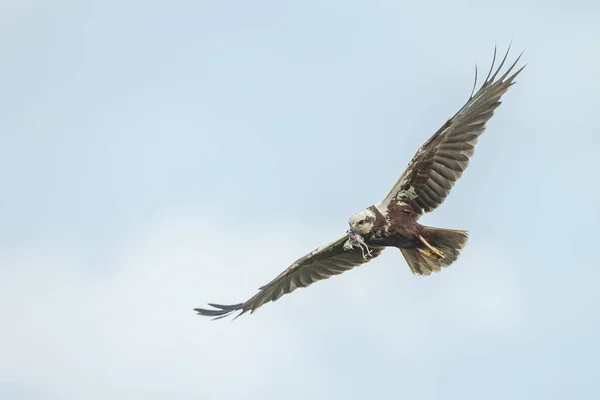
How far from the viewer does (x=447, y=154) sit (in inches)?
768

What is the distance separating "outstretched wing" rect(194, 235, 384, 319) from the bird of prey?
0.27m

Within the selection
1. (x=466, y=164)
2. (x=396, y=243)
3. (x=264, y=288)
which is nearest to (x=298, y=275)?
(x=264, y=288)

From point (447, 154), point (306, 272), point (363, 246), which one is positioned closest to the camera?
point (447, 154)

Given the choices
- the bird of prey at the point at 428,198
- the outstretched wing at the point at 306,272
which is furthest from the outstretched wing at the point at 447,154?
the outstretched wing at the point at 306,272

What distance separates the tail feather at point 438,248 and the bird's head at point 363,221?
2.84ft

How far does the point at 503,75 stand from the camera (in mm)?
19266

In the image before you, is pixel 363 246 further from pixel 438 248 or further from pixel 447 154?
pixel 447 154

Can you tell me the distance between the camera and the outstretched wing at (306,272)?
21266 millimetres

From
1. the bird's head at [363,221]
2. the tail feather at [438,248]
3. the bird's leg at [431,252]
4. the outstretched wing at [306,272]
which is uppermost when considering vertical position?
the outstretched wing at [306,272]

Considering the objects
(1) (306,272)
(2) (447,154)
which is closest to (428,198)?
(2) (447,154)

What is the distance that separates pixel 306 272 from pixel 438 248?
2.68 m

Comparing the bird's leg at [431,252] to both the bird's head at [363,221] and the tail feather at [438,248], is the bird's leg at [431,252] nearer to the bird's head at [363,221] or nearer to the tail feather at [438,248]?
the tail feather at [438,248]

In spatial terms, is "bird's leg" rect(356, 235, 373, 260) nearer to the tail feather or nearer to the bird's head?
the bird's head

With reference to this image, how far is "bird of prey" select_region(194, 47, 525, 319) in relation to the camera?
762 inches
